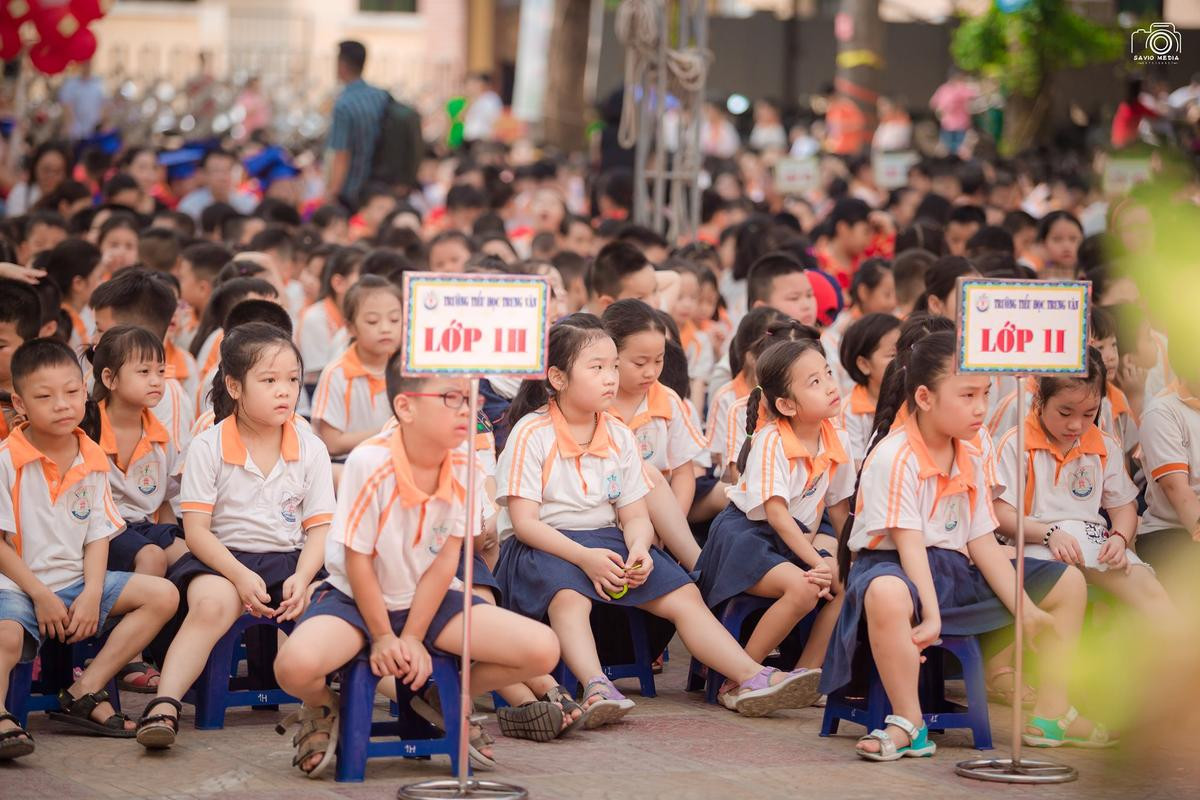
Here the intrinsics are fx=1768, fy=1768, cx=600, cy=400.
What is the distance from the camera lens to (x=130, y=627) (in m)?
5.18

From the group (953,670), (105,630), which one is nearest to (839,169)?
(953,670)

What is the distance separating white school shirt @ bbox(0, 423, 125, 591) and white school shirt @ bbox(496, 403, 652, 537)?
124 cm

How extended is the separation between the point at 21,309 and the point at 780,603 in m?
2.93

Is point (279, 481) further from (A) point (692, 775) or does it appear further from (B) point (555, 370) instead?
(A) point (692, 775)

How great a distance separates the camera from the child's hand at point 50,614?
4.99m

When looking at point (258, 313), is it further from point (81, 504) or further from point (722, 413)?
point (722, 413)

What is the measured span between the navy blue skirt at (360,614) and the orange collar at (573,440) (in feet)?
3.05

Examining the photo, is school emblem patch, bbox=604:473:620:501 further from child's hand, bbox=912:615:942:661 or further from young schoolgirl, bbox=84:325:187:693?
young schoolgirl, bbox=84:325:187:693

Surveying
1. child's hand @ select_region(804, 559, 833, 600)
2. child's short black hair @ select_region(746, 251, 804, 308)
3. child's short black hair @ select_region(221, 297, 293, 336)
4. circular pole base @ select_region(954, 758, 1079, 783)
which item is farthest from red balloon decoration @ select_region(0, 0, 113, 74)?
circular pole base @ select_region(954, 758, 1079, 783)

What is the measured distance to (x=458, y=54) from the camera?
111 ft

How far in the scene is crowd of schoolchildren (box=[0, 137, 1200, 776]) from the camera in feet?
15.6

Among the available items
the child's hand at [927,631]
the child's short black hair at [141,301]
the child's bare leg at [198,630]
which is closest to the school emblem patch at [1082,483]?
the child's hand at [927,631]

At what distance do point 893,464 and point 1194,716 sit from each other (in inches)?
44.9

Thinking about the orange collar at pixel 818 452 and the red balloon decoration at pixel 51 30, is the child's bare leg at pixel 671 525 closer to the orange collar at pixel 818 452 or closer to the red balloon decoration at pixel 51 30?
the orange collar at pixel 818 452
